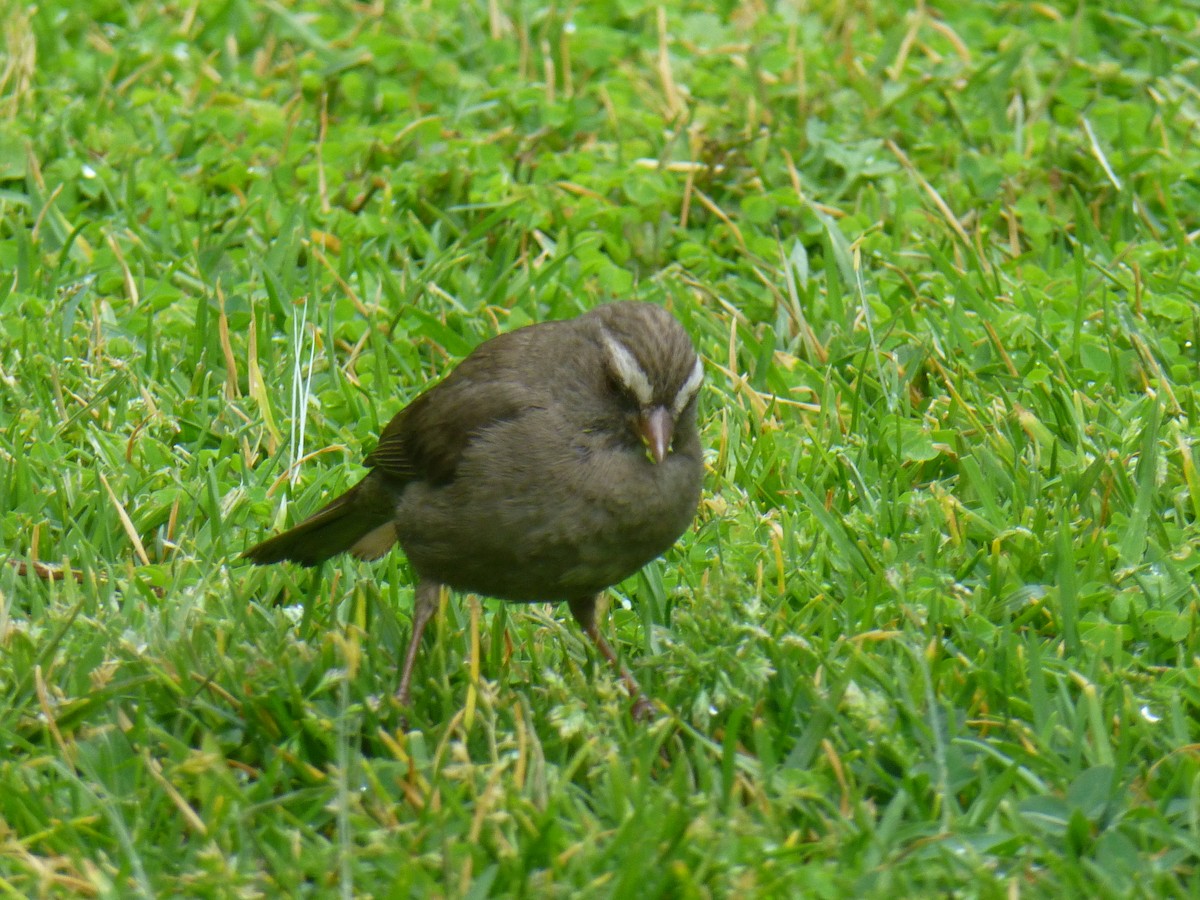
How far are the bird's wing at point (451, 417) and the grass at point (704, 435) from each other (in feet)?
1.46

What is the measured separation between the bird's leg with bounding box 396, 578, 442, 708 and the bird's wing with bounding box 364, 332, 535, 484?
32 cm

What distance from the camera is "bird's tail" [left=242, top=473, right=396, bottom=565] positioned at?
5.42 m

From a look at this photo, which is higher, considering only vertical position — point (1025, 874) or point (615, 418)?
point (615, 418)

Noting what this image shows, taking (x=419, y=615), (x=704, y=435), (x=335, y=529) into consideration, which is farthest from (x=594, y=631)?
(x=704, y=435)

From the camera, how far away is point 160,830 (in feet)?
13.9

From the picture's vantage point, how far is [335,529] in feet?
18.2

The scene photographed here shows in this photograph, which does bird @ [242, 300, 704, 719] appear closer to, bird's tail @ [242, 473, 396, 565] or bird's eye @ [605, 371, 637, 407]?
bird's eye @ [605, 371, 637, 407]

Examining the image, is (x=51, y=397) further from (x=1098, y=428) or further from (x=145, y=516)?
(x=1098, y=428)

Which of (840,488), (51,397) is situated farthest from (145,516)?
(840,488)

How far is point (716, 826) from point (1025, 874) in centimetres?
70

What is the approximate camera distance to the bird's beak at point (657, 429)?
4.82 meters

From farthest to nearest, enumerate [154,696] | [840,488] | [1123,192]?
[1123,192] < [840,488] < [154,696]

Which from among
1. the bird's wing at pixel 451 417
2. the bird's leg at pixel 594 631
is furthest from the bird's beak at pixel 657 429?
the bird's leg at pixel 594 631

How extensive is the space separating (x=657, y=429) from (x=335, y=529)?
4.00 ft
